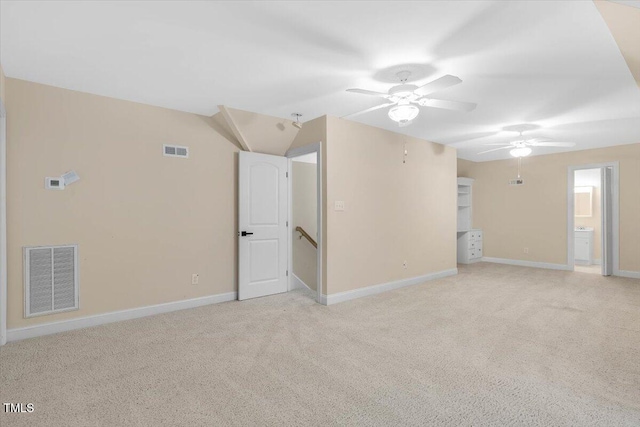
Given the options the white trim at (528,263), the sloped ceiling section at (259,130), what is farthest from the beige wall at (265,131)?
the white trim at (528,263)

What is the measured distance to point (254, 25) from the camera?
2193mm

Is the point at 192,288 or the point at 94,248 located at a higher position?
the point at 94,248

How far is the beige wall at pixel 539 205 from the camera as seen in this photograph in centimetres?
604

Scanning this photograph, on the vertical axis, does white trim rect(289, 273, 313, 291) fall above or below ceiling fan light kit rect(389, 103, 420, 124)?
below

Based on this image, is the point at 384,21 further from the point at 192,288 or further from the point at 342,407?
the point at 192,288

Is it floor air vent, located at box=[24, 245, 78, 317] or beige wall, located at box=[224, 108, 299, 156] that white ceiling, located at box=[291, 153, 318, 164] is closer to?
beige wall, located at box=[224, 108, 299, 156]

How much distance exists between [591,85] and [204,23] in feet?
11.9

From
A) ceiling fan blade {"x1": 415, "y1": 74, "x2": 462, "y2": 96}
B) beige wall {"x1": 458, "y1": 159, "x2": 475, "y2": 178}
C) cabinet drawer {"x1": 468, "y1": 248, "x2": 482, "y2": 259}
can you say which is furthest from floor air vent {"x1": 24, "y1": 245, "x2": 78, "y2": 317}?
beige wall {"x1": 458, "y1": 159, "x2": 475, "y2": 178}

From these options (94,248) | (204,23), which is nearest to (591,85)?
(204,23)

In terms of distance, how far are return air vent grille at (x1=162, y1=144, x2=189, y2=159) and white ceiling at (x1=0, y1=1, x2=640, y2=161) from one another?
48 cm

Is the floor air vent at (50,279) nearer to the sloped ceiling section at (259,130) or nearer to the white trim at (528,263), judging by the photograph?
the sloped ceiling section at (259,130)

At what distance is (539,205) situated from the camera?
7.13 m

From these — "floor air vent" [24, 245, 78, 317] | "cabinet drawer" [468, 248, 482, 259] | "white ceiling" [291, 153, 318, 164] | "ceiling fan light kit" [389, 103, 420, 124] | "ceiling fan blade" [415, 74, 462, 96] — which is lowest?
"cabinet drawer" [468, 248, 482, 259]

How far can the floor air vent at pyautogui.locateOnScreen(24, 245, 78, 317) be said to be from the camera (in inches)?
122
